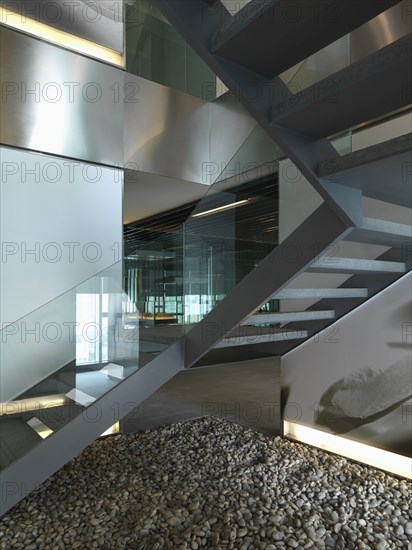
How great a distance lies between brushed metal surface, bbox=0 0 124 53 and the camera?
14.5 feet

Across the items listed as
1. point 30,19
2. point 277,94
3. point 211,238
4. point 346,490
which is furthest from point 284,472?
point 30,19

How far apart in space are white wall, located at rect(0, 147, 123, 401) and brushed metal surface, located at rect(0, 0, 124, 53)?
4.86ft

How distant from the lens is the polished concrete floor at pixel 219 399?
5.31 meters

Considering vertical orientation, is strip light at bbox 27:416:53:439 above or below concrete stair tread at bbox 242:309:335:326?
below

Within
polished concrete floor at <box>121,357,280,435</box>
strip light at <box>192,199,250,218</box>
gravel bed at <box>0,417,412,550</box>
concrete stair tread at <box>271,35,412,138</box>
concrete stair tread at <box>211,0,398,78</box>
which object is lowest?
polished concrete floor at <box>121,357,280,435</box>

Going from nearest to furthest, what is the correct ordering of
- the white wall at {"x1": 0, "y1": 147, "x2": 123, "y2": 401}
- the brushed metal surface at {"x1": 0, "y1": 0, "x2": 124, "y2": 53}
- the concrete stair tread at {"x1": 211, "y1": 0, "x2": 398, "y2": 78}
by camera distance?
the concrete stair tread at {"x1": 211, "y1": 0, "x2": 398, "y2": 78}, the white wall at {"x1": 0, "y1": 147, "x2": 123, "y2": 401}, the brushed metal surface at {"x1": 0, "y1": 0, "x2": 124, "y2": 53}

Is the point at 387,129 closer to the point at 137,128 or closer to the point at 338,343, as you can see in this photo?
the point at 338,343

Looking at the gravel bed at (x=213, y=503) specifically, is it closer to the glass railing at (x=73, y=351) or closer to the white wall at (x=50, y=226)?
the glass railing at (x=73, y=351)

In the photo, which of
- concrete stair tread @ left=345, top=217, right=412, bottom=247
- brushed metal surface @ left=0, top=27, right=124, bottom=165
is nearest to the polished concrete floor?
concrete stair tread @ left=345, top=217, right=412, bottom=247

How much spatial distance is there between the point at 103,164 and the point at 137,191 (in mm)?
1688

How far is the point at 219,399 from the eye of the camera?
6.42 m

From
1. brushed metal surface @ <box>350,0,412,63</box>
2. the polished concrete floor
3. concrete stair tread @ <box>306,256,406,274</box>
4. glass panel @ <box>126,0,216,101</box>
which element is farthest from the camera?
glass panel @ <box>126,0,216,101</box>

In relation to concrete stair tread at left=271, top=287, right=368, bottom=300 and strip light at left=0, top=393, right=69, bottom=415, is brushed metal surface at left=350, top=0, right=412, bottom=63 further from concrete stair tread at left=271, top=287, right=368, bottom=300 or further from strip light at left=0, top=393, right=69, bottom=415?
strip light at left=0, top=393, right=69, bottom=415

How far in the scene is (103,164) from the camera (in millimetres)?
4871
